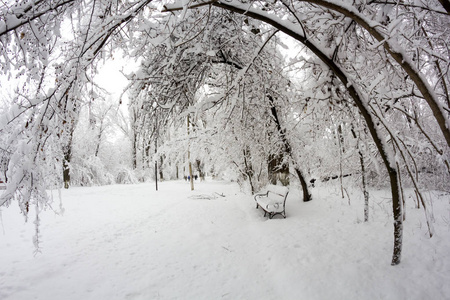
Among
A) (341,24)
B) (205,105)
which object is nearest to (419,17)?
(341,24)

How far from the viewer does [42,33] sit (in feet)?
8.82

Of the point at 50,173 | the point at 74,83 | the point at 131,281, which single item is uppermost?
the point at 74,83

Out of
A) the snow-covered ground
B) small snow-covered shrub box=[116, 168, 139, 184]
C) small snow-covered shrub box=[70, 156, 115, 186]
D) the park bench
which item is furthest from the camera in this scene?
small snow-covered shrub box=[116, 168, 139, 184]

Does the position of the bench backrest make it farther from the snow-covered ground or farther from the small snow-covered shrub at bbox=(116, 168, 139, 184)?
the small snow-covered shrub at bbox=(116, 168, 139, 184)

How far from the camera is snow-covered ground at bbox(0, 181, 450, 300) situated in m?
3.43

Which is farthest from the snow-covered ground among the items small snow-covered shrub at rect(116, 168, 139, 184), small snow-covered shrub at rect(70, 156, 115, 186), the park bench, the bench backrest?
small snow-covered shrub at rect(116, 168, 139, 184)

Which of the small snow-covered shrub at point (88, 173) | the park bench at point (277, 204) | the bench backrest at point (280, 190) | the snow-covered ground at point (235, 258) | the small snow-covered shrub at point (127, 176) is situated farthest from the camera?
the small snow-covered shrub at point (127, 176)

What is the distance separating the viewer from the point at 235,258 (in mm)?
4641

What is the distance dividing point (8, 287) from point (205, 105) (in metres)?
4.25

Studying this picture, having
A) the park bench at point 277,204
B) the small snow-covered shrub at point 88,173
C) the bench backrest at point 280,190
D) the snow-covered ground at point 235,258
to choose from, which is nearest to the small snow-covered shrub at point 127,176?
the small snow-covered shrub at point 88,173

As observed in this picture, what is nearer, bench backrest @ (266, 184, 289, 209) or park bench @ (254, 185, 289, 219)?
park bench @ (254, 185, 289, 219)

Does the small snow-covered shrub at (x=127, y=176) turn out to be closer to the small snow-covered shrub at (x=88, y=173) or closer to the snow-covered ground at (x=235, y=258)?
the small snow-covered shrub at (x=88, y=173)

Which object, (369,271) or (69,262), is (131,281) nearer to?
(69,262)

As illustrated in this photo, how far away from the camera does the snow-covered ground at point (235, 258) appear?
135 inches
